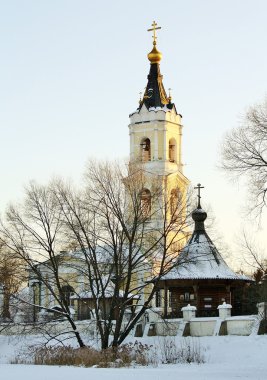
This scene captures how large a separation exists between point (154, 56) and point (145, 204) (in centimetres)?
3125

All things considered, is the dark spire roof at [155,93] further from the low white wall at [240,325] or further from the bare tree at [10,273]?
the low white wall at [240,325]

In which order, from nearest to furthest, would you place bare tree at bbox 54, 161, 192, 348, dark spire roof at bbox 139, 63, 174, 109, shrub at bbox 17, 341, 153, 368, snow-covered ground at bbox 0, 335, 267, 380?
1. snow-covered ground at bbox 0, 335, 267, 380
2. shrub at bbox 17, 341, 153, 368
3. bare tree at bbox 54, 161, 192, 348
4. dark spire roof at bbox 139, 63, 174, 109

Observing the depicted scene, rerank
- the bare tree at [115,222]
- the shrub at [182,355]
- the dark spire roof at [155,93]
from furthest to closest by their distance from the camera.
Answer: the dark spire roof at [155,93]
the bare tree at [115,222]
the shrub at [182,355]

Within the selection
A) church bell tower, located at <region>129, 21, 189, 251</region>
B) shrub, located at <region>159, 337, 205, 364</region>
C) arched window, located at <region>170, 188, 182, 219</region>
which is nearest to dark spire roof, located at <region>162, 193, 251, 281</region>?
arched window, located at <region>170, 188, 182, 219</region>

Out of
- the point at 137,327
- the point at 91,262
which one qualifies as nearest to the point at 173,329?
the point at 137,327

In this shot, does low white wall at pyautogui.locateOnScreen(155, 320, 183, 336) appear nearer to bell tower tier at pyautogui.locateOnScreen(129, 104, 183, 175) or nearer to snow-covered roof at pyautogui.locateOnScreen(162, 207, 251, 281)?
snow-covered roof at pyautogui.locateOnScreen(162, 207, 251, 281)

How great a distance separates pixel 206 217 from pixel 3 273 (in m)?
10.8

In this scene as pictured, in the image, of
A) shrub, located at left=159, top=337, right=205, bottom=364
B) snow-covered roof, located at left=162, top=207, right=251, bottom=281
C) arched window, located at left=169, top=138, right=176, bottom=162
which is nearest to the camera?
shrub, located at left=159, top=337, right=205, bottom=364

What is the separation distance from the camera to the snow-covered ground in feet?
64.1

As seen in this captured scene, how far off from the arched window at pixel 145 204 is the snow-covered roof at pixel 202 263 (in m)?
3.64

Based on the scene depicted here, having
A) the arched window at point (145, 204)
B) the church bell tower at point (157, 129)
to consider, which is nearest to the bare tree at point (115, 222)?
the arched window at point (145, 204)

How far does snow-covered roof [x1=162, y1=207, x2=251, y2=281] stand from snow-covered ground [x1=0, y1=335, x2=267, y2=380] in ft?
12.1

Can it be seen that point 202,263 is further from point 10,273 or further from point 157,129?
point 157,129

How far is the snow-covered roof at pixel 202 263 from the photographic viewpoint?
1469 inches
